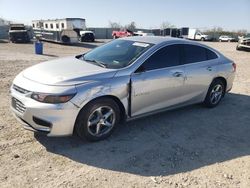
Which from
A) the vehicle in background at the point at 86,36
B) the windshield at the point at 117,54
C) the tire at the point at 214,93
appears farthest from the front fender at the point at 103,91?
the vehicle in background at the point at 86,36

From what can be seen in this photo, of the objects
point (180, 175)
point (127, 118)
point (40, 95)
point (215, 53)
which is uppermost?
point (215, 53)

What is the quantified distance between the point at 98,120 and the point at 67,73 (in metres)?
0.85

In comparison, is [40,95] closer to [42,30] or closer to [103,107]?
[103,107]

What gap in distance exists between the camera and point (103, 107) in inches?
173

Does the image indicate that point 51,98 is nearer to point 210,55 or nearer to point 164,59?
point 164,59

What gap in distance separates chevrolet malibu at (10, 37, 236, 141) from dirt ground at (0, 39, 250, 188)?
33 centimetres

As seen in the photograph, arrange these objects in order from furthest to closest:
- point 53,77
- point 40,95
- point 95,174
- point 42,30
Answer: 1. point 42,30
2. point 53,77
3. point 40,95
4. point 95,174

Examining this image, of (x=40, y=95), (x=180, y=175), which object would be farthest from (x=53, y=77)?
(x=180, y=175)

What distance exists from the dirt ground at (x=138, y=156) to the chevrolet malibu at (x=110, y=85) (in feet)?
1.08

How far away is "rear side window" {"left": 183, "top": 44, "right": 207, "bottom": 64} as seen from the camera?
568 cm

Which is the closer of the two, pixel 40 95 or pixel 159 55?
pixel 40 95

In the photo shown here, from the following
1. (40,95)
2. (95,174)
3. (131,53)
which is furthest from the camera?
(131,53)

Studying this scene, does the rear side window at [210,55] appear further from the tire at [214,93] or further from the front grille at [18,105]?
the front grille at [18,105]

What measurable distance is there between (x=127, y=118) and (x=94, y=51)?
1.64 m
